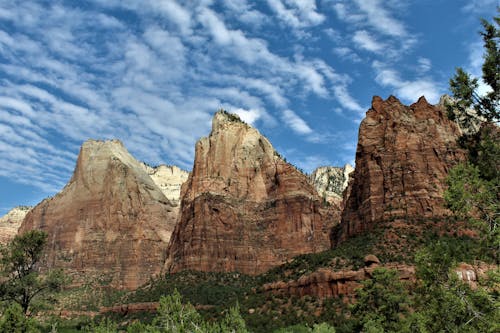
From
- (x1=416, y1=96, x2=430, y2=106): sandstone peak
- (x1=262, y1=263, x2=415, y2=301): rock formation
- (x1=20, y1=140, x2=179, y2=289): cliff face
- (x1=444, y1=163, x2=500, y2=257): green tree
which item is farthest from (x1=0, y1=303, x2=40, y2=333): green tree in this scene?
(x1=20, y1=140, x2=179, y2=289): cliff face

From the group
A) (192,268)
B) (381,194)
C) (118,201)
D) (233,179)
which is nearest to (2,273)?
(381,194)

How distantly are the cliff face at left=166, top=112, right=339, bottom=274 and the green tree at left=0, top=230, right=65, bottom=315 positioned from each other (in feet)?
247

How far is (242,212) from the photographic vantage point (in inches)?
4833

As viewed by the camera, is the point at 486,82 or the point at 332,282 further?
the point at 332,282

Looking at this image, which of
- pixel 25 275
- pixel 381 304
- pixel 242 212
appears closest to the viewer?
pixel 25 275

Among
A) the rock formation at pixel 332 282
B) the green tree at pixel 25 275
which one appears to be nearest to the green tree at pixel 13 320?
the green tree at pixel 25 275

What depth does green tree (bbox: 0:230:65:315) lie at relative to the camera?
33.0 metres

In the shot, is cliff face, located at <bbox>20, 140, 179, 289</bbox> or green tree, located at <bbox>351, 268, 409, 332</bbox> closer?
green tree, located at <bbox>351, 268, 409, 332</bbox>

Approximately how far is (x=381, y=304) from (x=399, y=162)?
134 feet

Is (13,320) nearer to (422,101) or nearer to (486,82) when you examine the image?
(486,82)

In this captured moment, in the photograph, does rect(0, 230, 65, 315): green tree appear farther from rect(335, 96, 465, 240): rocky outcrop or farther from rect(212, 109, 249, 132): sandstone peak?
rect(212, 109, 249, 132): sandstone peak

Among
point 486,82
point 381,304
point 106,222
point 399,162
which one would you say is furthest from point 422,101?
point 106,222

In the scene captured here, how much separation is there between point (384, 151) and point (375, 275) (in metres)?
41.8

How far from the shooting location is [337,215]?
130 meters
